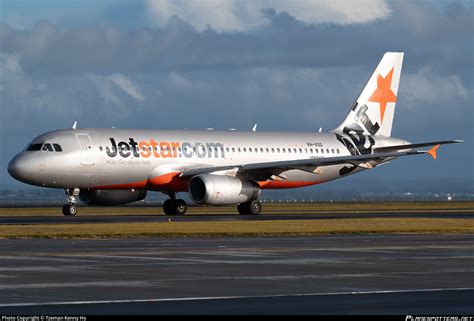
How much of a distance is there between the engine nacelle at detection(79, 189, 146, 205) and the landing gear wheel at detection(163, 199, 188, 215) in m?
1.66

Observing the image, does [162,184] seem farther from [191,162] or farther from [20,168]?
[20,168]

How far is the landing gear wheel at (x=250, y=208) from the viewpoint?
65.2 m

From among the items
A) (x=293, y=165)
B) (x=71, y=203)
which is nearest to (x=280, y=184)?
(x=293, y=165)

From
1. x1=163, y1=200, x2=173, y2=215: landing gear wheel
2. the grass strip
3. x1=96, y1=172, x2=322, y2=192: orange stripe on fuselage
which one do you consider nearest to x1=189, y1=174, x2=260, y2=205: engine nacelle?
x1=96, y1=172, x2=322, y2=192: orange stripe on fuselage

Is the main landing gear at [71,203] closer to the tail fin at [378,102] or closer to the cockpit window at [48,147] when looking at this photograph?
the cockpit window at [48,147]

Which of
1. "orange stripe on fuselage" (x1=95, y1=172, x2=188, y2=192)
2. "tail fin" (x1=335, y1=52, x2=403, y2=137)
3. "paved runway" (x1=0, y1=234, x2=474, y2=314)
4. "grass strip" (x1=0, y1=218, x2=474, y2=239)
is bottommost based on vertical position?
"paved runway" (x1=0, y1=234, x2=474, y2=314)

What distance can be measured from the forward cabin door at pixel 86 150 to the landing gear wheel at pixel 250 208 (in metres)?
9.49

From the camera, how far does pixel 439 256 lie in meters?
30.0

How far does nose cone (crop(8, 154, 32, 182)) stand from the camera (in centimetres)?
5988

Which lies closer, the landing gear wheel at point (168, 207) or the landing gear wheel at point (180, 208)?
the landing gear wheel at point (180, 208)

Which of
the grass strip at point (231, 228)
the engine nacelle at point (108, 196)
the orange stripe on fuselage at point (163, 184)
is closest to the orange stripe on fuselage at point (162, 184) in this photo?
the orange stripe on fuselage at point (163, 184)

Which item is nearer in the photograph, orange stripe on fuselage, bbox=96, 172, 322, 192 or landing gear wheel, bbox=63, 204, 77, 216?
landing gear wheel, bbox=63, 204, 77, 216

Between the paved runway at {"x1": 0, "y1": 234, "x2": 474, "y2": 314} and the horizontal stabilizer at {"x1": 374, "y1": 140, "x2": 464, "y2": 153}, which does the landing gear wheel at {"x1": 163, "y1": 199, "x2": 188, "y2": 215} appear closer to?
the horizontal stabilizer at {"x1": 374, "y1": 140, "x2": 464, "y2": 153}

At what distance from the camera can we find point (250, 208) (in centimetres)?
6519
